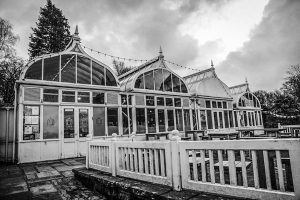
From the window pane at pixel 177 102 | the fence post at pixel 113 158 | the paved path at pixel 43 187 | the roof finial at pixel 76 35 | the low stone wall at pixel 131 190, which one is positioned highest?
the roof finial at pixel 76 35

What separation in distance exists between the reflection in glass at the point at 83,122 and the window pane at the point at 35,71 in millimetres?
2382

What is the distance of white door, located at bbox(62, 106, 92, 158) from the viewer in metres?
8.35

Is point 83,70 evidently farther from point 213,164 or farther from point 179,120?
point 213,164

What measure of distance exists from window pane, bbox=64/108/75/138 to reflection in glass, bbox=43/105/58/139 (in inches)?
14.7

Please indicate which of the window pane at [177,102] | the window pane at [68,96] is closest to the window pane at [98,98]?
the window pane at [68,96]

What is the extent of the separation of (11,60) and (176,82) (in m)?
14.1

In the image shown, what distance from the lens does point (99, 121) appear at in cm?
929

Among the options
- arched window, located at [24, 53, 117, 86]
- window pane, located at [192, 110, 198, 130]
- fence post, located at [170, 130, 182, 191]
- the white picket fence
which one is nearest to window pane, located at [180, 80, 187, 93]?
window pane, located at [192, 110, 198, 130]

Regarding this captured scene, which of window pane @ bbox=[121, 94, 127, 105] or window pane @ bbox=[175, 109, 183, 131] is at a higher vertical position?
window pane @ bbox=[121, 94, 127, 105]

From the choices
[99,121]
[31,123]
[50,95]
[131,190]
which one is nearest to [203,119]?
[99,121]

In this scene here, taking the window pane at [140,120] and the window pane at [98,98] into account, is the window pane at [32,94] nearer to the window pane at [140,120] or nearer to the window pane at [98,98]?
the window pane at [98,98]

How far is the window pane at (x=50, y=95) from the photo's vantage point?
26.9 ft

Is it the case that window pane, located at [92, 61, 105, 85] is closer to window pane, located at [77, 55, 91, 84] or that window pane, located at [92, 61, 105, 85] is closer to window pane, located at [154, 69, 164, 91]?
window pane, located at [77, 55, 91, 84]

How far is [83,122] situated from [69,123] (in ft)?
2.06
